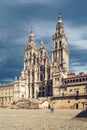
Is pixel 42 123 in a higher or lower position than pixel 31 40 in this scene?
lower

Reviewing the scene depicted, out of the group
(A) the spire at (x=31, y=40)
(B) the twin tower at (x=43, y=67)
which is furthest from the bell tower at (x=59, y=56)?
(A) the spire at (x=31, y=40)

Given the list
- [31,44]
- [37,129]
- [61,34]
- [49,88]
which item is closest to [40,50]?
[31,44]

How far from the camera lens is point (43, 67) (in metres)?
102

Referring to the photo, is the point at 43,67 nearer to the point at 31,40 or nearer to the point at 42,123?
the point at 31,40

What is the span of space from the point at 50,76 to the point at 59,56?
30.3 feet

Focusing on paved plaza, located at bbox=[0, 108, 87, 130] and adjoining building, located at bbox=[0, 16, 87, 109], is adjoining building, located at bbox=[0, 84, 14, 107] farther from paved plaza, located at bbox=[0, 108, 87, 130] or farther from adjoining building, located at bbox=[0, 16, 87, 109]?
paved plaza, located at bbox=[0, 108, 87, 130]

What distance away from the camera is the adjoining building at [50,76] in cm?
8094

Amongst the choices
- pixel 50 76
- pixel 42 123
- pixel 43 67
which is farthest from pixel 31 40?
pixel 42 123

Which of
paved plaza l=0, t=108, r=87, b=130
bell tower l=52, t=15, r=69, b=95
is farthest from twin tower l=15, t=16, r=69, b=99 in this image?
paved plaza l=0, t=108, r=87, b=130

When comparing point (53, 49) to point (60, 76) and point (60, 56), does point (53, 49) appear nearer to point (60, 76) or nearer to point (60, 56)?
point (60, 56)

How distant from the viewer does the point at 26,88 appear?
102 metres

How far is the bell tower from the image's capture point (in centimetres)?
8819

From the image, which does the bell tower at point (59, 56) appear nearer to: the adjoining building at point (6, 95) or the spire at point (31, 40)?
the spire at point (31, 40)

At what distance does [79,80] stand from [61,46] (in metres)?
21.7
